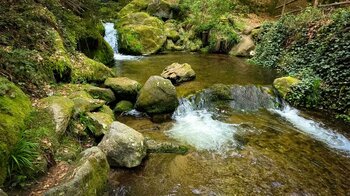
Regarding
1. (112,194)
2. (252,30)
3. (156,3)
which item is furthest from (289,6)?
(112,194)

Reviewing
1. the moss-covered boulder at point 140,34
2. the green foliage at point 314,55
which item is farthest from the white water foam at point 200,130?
the moss-covered boulder at point 140,34

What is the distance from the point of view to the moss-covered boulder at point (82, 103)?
557 cm

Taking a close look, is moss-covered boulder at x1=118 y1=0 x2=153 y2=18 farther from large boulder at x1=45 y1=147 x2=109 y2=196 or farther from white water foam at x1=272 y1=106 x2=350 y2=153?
large boulder at x1=45 y1=147 x2=109 y2=196

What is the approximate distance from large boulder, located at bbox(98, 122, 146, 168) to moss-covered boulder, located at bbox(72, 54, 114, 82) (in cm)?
295

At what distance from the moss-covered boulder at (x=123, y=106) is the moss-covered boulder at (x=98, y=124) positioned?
1.51 m

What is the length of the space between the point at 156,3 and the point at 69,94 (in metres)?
12.9

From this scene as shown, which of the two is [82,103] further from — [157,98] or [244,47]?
[244,47]

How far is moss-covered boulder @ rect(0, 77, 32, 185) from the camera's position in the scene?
344 centimetres

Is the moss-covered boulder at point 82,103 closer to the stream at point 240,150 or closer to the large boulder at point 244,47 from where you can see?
the stream at point 240,150

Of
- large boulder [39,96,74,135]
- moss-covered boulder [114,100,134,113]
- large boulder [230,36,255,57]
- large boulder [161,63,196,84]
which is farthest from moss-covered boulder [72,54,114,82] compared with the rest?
large boulder [230,36,255,57]

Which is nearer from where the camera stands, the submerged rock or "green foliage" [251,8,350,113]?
the submerged rock

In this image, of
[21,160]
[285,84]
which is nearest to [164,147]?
[21,160]

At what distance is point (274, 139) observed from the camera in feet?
21.4

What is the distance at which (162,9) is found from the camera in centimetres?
1798
